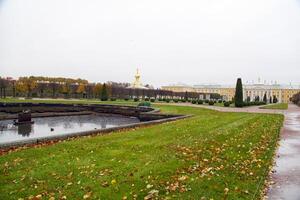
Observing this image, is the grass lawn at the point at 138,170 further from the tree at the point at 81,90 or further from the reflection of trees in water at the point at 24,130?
the tree at the point at 81,90

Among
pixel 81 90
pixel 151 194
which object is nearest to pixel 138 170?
pixel 151 194

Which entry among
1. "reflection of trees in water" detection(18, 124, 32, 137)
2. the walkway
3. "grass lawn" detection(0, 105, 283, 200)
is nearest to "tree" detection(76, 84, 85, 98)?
"reflection of trees in water" detection(18, 124, 32, 137)

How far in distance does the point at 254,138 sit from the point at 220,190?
22.9 ft

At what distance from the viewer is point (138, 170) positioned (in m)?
7.00

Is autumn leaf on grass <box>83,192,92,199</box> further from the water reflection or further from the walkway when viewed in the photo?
the water reflection

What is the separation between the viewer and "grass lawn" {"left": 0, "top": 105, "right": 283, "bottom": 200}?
18.7 ft

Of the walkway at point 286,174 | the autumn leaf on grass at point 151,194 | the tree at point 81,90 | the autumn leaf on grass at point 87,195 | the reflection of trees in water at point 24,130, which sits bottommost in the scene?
the reflection of trees in water at point 24,130

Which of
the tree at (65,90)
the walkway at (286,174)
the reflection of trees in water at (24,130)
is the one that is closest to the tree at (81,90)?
the tree at (65,90)

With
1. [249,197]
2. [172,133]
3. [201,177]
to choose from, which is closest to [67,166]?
[201,177]

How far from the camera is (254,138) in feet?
40.3

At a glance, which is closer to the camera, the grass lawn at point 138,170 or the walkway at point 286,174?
the grass lawn at point 138,170

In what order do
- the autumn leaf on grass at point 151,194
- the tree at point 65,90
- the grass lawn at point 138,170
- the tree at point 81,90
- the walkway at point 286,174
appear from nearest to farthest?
the autumn leaf on grass at point 151,194, the grass lawn at point 138,170, the walkway at point 286,174, the tree at point 65,90, the tree at point 81,90

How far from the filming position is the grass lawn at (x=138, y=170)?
569cm

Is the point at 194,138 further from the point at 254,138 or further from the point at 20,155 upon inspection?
the point at 20,155
